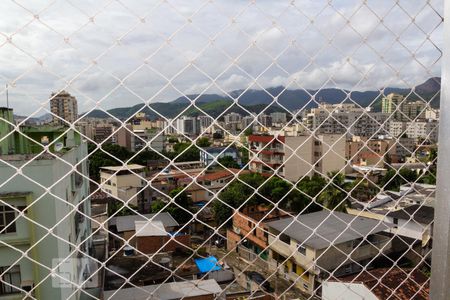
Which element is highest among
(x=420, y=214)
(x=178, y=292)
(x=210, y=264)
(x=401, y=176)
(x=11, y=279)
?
(x=401, y=176)

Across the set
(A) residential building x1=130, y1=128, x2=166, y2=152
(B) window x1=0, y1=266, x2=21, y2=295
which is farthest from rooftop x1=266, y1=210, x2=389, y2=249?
(B) window x1=0, y1=266, x2=21, y2=295

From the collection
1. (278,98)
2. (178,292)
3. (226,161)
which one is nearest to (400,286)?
(278,98)

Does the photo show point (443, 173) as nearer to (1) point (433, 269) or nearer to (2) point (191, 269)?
(1) point (433, 269)

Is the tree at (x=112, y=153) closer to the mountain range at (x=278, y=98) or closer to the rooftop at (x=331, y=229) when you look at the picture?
the mountain range at (x=278, y=98)

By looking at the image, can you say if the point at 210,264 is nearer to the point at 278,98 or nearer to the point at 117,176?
the point at 117,176

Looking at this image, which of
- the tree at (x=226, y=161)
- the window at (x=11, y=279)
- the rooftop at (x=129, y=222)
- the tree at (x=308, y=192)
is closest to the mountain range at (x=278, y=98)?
the tree at (x=226, y=161)

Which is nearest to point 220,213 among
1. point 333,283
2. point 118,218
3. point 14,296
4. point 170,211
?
point 170,211

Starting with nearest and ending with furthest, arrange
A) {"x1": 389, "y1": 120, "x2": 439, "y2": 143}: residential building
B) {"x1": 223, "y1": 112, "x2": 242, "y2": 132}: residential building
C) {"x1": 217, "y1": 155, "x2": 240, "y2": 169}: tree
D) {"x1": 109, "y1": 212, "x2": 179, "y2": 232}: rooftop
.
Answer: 1. {"x1": 389, "y1": 120, "x2": 439, "y2": 143}: residential building
2. {"x1": 223, "y1": 112, "x2": 242, "y2": 132}: residential building
3. {"x1": 217, "y1": 155, "x2": 240, "y2": 169}: tree
4. {"x1": 109, "y1": 212, "x2": 179, "y2": 232}: rooftop

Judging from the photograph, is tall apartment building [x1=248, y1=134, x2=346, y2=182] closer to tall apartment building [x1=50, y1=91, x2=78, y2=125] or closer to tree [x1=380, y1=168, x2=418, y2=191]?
tree [x1=380, y1=168, x2=418, y2=191]
